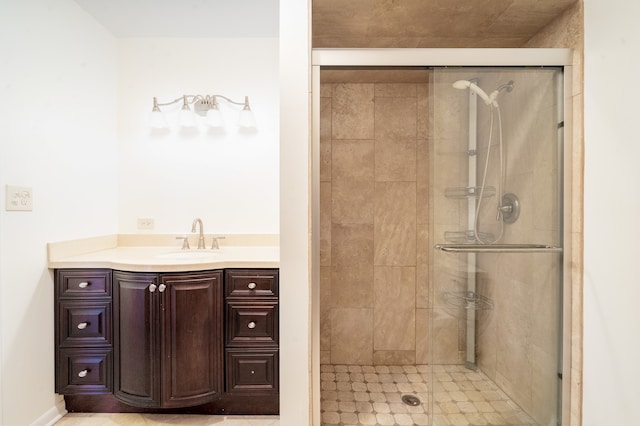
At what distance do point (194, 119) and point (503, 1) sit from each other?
202 centimetres

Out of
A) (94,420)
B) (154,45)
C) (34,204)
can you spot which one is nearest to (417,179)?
(154,45)

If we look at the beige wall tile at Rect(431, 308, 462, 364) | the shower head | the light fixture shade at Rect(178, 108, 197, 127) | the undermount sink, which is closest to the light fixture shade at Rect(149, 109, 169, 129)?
the light fixture shade at Rect(178, 108, 197, 127)

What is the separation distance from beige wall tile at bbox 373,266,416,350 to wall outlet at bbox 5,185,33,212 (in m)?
2.18

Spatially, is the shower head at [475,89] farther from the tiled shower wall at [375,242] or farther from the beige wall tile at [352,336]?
the beige wall tile at [352,336]

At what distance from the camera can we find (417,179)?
7.38 ft

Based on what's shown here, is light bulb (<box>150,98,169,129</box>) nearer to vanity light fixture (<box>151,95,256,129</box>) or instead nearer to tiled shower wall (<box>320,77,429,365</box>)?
vanity light fixture (<box>151,95,256,129</box>)

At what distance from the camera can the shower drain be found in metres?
1.80

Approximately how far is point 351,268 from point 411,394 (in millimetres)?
894

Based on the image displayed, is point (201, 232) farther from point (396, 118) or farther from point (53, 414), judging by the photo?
point (396, 118)

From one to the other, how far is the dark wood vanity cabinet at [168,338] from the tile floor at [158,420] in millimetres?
40

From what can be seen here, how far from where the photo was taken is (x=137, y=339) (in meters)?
1.64

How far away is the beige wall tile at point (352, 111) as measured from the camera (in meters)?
2.21

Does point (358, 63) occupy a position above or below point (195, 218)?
above

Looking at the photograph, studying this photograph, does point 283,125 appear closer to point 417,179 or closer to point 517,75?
point 517,75
